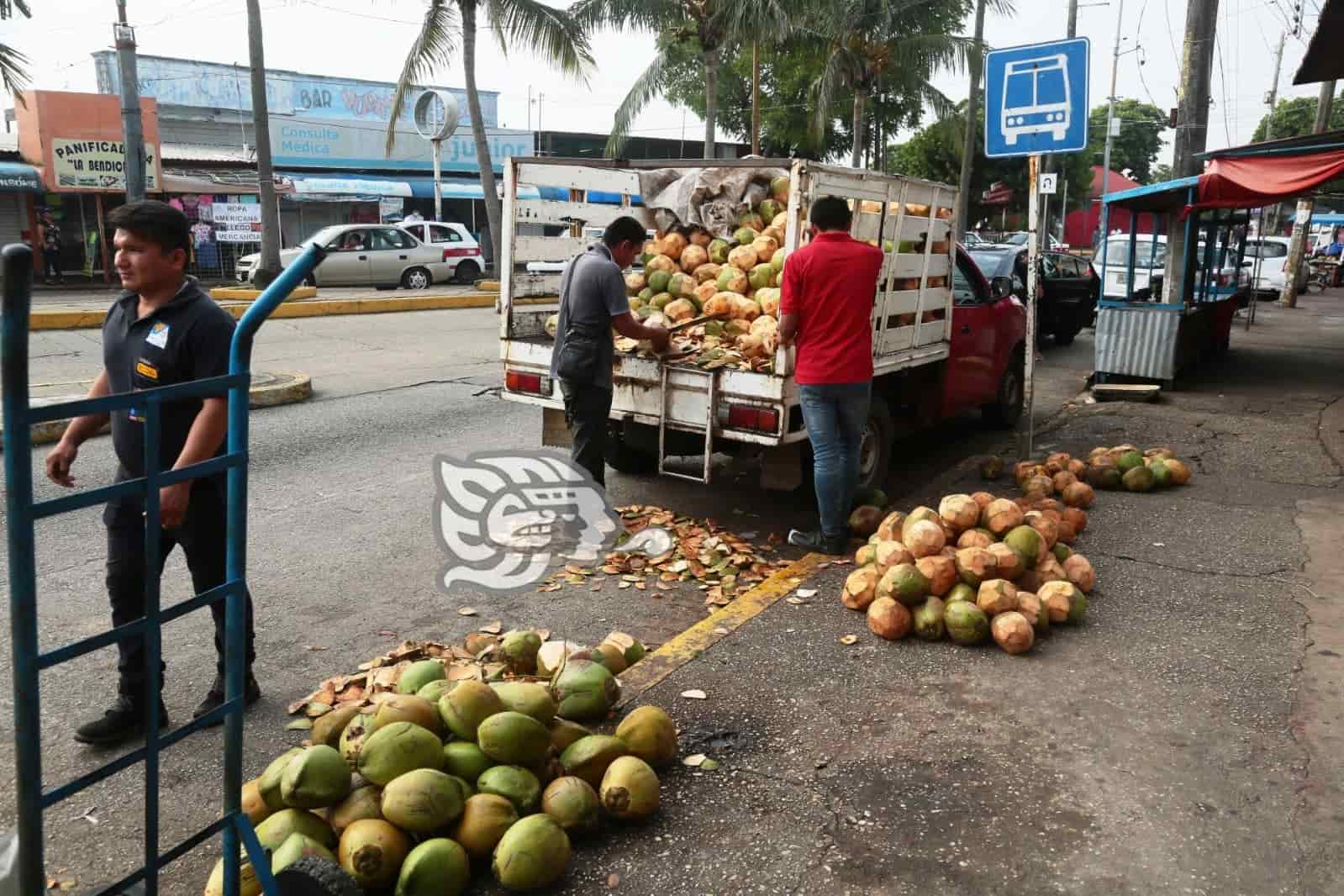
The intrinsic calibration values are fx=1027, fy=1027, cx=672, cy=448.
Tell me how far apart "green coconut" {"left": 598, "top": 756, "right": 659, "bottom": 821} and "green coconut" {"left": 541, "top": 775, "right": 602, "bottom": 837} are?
1.7 inches

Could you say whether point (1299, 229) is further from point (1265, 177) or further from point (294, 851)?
point (294, 851)

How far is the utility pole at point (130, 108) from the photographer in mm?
11969

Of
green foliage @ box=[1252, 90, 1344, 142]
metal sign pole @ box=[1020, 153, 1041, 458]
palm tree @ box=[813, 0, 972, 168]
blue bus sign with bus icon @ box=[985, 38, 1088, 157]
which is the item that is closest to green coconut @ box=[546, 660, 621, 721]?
metal sign pole @ box=[1020, 153, 1041, 458]

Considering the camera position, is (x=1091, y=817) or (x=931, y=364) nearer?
(x=1091, y=817)

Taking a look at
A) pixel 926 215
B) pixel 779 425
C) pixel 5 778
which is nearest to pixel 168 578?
pixel 5 778

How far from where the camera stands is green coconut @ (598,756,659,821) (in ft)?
9.54

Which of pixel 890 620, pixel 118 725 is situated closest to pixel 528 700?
pixel 118 725

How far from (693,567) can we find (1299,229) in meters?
23.3

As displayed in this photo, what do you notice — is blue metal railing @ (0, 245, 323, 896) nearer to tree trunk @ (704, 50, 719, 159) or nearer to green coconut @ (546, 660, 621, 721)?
green coconut @ (546, 660, 621, 721)

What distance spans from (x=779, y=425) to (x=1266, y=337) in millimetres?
15302

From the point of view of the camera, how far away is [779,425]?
5688mm

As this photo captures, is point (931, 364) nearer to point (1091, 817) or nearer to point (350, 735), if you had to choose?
point (1091, 817)

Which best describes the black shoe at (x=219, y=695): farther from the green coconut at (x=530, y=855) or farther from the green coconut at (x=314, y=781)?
the green coconut at (x=530, y=855)

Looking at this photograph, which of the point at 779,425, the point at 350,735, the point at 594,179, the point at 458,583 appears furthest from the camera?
the point at 594,179
